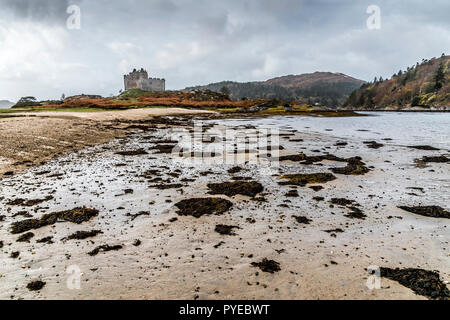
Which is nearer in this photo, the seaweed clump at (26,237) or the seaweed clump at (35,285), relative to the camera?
the seaweed clump at (35,285)

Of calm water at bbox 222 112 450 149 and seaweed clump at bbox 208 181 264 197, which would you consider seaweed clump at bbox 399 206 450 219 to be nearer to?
seaweed clump at bbox 208 181 264 197

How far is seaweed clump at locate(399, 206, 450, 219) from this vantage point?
352 inches

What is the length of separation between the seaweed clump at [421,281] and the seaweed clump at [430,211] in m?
4.14

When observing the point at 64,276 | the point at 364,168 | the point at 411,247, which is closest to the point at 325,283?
the point at 411,247

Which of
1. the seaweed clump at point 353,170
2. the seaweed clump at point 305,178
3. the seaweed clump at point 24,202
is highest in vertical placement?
the seaweed clump at point 353,170

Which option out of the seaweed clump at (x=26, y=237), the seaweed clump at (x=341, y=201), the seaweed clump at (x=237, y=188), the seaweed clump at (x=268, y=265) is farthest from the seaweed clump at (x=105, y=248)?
the seaweed clump at (x=341, y=201)

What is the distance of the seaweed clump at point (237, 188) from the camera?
11.2m

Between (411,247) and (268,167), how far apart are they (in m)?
9.55

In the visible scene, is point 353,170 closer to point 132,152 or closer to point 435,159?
point 435,159

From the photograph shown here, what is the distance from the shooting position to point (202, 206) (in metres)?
9.57

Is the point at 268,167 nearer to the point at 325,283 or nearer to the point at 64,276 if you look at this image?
the point at 325,283

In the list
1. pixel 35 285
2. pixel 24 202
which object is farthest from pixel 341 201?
pixel 24 202

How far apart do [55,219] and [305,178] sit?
1131cm

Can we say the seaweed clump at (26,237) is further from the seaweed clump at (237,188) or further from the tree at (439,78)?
the tree at (439,78)
